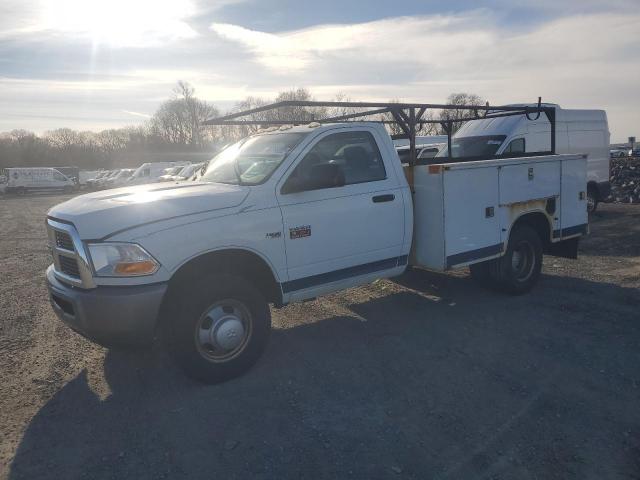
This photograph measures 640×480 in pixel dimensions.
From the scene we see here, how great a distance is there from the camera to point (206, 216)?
404 centimetres

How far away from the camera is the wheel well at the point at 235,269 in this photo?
161 inches

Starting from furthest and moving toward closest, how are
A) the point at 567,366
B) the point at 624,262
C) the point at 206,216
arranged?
the point at 624,262 < the point at 567,366 < the point at 206,216

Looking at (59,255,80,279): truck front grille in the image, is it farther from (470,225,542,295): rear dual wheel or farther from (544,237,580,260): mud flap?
(544,237,580,260): mud flap

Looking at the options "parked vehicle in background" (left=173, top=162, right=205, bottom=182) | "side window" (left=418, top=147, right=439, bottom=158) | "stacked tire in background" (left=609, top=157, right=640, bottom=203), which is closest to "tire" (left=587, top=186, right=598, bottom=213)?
"stacked tire in background" (left=609, top=157, right=640, bottom=203)

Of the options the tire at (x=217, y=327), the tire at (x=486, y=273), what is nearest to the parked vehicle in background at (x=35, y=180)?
the tire at (x=486, y=273)

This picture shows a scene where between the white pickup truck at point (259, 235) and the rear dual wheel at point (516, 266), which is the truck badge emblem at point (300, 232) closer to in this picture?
the white pickup truck at point (259, 235)

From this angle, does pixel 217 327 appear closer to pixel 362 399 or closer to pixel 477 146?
pixel 362 399

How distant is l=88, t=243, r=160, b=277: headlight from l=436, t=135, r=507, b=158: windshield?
835 centimetres

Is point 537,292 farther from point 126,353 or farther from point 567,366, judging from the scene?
point 126,353

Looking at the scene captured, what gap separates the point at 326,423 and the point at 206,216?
6.09ft

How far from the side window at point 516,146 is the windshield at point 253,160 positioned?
24.5 feet

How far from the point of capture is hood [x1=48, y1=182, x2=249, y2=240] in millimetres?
3809

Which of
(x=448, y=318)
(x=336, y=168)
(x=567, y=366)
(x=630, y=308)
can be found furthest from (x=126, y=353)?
(x=630, y=308)

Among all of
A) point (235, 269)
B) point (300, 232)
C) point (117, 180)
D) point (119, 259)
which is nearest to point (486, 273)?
point (300, 232)
